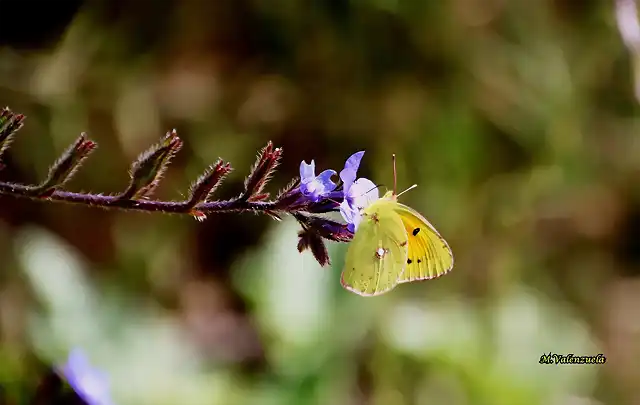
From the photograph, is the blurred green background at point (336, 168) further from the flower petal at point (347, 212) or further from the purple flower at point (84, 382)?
the flower petal at point (347, 212)

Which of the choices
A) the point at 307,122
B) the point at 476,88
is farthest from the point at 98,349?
the point at 476,88

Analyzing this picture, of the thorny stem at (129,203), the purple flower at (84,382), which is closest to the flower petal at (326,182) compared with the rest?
the thorny stem at (129,203)

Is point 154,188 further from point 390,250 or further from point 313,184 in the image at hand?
point 390,250

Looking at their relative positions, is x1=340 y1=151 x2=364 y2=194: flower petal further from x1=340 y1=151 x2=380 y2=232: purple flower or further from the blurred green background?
the blurred green background

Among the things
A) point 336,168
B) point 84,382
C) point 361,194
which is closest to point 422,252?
point 361,194

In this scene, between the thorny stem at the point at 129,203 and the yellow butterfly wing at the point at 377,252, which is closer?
the thorny stem at the point at 129,203
